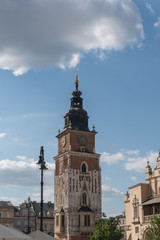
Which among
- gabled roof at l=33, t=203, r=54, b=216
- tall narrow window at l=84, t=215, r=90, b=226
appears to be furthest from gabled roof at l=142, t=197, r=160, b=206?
gabled roof at l=33, t=203, r=54, b=216

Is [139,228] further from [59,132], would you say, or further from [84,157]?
[59,132]

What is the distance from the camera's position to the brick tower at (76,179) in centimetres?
6875

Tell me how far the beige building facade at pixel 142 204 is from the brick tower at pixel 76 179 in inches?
596

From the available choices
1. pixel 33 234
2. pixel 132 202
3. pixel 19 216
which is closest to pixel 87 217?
pixel 132 202

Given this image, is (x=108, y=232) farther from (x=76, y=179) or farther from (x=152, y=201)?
(x=76, y=179)

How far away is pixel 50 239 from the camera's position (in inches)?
969

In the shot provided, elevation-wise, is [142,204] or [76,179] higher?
[76,179]

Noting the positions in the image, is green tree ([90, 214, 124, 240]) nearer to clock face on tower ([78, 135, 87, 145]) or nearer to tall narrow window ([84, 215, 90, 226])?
tall narrow window ([84, 215, 90, 226])

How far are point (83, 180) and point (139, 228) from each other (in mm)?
21602

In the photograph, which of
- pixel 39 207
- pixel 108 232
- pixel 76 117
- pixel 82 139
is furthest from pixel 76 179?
pixel 39 207

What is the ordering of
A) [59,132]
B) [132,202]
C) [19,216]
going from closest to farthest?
[132,202]
[59,132]
[19,216]

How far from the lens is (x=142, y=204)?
52406 millimetres

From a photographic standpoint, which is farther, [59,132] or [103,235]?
[59,132]

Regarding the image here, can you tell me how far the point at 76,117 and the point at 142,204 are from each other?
2891cm
